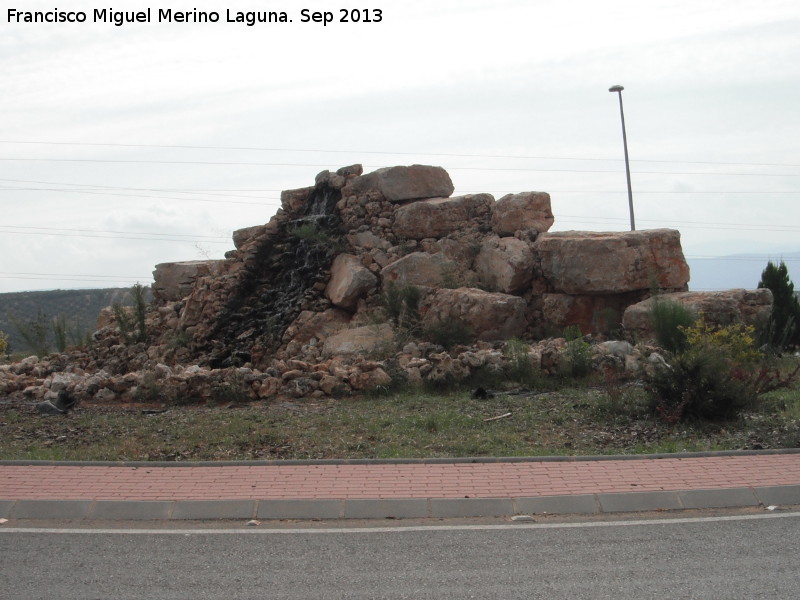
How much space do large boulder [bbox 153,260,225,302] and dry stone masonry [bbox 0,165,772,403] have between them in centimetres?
114

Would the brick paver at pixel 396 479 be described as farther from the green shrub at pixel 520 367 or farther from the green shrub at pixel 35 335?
the green shrub at pixel 35 335

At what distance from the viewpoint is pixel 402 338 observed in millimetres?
16281

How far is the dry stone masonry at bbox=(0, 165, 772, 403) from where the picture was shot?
16078 millimetres

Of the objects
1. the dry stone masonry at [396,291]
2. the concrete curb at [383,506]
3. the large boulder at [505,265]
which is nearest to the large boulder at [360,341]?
the dry stone masonry at [396,291]

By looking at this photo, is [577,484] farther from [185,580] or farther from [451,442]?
[185,580]

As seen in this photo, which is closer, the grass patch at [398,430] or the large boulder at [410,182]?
the grass patch at [398,430]

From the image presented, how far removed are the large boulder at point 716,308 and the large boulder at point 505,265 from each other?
233cm

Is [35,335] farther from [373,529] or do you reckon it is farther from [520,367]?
[373,529]

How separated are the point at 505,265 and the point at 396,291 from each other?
232 centimetres

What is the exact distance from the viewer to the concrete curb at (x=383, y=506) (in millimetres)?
7082

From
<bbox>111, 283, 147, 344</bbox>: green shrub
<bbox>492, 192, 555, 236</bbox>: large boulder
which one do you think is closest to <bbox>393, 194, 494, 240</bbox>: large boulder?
<bbox>492, 192, 555, 236</bbox>: large boulder

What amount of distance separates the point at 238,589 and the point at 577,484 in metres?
3.40

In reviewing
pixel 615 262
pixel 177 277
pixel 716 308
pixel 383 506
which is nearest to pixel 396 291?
pixel 615 262

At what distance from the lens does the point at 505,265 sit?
17953mm
